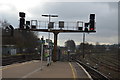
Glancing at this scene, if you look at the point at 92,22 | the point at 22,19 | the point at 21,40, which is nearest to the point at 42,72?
the point at 92,22

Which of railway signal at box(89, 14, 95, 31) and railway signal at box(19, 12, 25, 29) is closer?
railway signal at box(89, 14, 95, 31)

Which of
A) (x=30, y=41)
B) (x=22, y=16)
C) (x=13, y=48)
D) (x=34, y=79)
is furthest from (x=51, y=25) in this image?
(x=30, y=41)

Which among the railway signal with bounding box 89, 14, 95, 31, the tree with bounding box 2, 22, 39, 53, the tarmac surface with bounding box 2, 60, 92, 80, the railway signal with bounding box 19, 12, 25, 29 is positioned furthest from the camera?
the tree with bounding box 2, 22, 39, 53

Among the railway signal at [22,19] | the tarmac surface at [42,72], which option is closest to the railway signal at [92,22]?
the railway signal at [22,19]

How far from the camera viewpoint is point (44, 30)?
38.6 m

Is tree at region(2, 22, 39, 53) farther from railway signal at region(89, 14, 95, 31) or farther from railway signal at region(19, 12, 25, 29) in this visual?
railway signal at region(89, 14, 95, 31)

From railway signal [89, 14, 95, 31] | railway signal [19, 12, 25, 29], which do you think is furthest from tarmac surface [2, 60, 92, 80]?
railway signal [19, 12, 25, 29]

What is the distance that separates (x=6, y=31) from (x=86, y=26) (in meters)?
30.9

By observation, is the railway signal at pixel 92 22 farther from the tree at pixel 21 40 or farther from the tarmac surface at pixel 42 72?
the tree at pixel 21 40

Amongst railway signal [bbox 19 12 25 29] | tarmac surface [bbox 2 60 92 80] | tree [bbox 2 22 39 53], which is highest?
railway signal [bbox 19 12 25 29]

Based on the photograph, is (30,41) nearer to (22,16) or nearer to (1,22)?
(1,22)

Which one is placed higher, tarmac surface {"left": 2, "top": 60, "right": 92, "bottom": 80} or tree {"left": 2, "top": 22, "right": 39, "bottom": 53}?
tree {"left": 2, "top": 22, "right": 39, "bottom": 53}

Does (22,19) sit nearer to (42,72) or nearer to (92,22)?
(92,22)

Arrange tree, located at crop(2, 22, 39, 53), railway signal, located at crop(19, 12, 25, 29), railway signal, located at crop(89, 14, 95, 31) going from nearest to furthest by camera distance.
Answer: railway signal, located at crop(89, 14, 95, 31)
railway signal, located at crop(19, 12, 25, 29)
tree, located at crop(2, 22, 39, 53)
